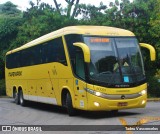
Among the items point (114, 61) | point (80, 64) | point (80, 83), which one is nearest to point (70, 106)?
point (80, 83)

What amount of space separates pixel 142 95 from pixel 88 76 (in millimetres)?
2356

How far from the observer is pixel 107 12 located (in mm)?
34312

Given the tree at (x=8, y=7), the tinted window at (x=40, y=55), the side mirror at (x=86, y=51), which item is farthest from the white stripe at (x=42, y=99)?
the tree at (x=8, y=7)

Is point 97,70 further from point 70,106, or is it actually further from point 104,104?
point 70,106

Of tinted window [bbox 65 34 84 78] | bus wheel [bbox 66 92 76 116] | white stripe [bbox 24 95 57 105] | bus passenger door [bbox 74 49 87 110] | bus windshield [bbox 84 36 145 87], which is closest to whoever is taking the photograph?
bus windshield [bbox 84 36 145 87]

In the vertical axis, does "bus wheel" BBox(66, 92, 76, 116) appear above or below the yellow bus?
below

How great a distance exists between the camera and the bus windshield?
14.5 m

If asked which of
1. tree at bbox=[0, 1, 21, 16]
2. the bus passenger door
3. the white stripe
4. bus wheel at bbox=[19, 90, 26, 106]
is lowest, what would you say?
bus wheel at bbox=[19, 90, 26, 106]

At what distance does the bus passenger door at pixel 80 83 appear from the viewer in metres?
14.8

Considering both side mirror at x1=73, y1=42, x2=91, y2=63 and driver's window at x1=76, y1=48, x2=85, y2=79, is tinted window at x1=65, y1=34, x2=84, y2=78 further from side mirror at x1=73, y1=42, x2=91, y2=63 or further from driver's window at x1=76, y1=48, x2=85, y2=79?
side mirror at x1=73, y1=42, x2=91, y2=63

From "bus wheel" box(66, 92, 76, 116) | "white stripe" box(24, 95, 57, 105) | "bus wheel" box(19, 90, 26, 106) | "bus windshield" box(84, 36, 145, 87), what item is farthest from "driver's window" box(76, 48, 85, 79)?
"bus wheel" box(19, 90, 26, 106)

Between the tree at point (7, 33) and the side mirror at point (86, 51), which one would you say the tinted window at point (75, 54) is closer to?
the side mirror at point (86, 51)

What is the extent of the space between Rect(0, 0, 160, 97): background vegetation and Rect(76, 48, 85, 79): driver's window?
15868mm

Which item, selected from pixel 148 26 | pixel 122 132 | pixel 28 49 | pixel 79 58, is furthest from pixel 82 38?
pixel 148 26
